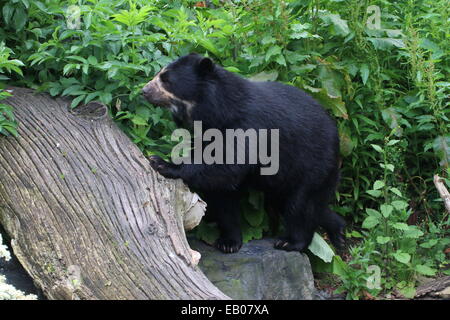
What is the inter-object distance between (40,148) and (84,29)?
4.29ft

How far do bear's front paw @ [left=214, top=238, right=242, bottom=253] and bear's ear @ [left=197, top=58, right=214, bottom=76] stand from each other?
4.49 ft

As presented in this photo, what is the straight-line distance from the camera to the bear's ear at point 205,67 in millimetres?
5062

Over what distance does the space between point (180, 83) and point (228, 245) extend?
1.36 m

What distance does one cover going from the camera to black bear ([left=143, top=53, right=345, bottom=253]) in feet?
16.8

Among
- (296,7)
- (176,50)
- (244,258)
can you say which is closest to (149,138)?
(176,50)

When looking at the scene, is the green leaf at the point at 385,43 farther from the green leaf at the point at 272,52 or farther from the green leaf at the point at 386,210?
the green leaf at the point at 386,210

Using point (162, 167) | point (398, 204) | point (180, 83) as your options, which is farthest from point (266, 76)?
point (398, 204)

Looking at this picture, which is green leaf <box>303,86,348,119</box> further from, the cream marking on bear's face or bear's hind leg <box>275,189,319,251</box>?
the cream marking on bear's face

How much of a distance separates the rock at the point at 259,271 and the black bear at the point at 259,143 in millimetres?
109

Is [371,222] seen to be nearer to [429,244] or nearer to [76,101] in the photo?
[429,244]

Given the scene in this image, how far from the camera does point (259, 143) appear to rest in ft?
17.2

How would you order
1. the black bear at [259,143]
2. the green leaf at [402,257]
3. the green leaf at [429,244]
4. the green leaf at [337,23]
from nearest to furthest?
the black bear at [259,143]
the green leaf at [402,257]
the green leaf at [429,244]
the green leaf at [337,23]

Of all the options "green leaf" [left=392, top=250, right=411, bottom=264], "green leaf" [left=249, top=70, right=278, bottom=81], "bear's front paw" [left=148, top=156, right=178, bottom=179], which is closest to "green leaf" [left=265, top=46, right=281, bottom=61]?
"green leaf" [left=249, top=70, right=278, bottom=81]

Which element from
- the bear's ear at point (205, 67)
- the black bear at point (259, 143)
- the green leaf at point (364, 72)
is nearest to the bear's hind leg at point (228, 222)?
the black bear at point (259, 143)
